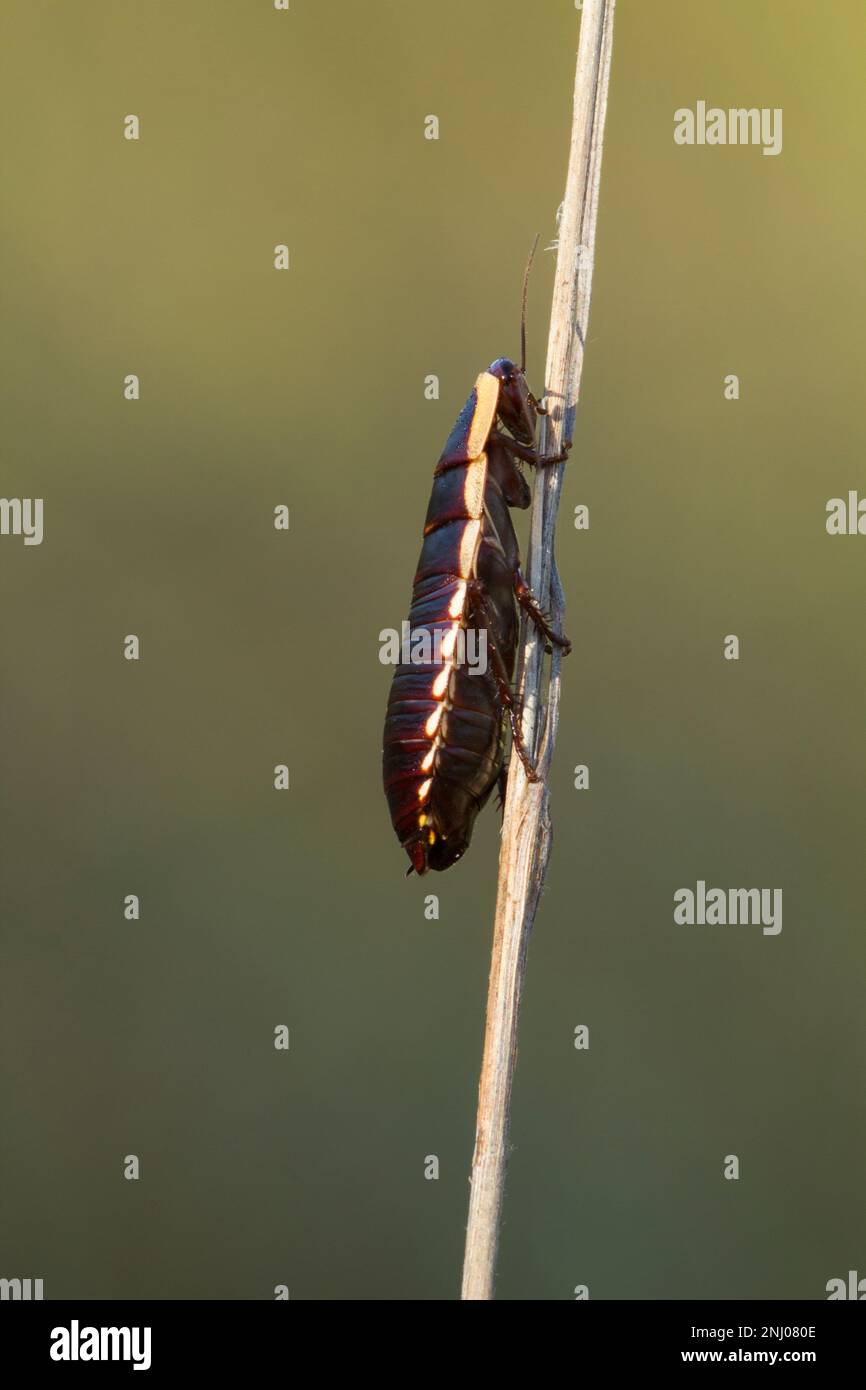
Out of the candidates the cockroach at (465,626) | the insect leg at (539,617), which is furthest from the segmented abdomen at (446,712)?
the insect leg at (539,617)

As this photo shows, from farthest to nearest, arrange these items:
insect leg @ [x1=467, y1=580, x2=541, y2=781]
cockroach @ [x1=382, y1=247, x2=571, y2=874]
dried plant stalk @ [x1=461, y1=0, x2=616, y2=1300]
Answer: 1. cockroach @ [x1=382, y1=247, x2=571, y2=874]
2. insect leg @ [x1=467, y1=580, x2=541, y2=781]
3. dried plant stalk @ [x1=461, y1=0, x2=616, y2=1300]

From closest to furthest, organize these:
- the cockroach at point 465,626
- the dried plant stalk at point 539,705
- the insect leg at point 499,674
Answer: the dried plant stalk at point 539,705 → the insect leg at point 499,674 → the cockroach at point 465,626

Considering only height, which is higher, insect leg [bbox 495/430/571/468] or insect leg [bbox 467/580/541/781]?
insect leg [bbox 495/430/571/468]

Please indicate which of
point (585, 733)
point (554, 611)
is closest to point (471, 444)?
point (554, 611)

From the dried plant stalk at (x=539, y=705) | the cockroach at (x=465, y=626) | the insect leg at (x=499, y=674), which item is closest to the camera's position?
the dried plant stalk at (x=539, y=705)

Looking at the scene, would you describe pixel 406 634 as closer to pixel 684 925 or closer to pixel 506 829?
pixel 506 829

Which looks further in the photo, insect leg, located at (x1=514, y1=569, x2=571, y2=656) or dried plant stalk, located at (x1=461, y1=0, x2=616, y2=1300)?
insect leg, located at (x1=514, y1=569, x2=571, y2=656)

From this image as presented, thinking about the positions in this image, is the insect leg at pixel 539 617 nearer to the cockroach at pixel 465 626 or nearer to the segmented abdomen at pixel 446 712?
the cockroach at pixel 465 626

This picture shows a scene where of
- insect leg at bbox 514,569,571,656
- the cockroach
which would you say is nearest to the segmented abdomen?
the cockroach

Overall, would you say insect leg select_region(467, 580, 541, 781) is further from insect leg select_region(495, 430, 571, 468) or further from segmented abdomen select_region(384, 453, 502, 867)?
insect leg select_region(495, 430, 571, 468)
